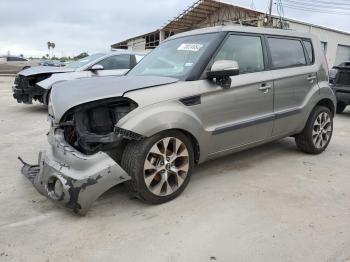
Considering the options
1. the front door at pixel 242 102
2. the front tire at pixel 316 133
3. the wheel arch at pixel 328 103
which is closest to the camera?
the front door at pixel 242 102

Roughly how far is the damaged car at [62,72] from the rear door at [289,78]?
5228 millimetres

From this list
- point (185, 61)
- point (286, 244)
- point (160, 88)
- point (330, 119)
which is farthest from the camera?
point (330, 119)

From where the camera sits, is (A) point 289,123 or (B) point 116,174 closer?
(B) point 116,174

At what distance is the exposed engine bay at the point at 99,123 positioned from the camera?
147 inches

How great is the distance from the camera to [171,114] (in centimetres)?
398

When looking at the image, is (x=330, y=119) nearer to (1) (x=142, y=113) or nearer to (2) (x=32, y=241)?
(1) (x=142, y=113)

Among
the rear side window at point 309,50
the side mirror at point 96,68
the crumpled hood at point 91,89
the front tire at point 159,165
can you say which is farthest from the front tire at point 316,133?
the side mirror at point 96,68

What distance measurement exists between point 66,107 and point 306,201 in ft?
8.44

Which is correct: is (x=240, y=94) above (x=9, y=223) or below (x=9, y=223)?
above

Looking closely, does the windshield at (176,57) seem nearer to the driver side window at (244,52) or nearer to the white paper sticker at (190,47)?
the white paper sticker at (190,47)

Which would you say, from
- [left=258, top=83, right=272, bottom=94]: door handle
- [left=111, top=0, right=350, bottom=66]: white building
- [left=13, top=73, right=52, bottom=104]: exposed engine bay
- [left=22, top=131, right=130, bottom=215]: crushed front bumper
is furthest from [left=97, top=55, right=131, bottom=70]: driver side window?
[left=111, top=0, right=350, bottom=66]: white building

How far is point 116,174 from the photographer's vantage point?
365 centimetres

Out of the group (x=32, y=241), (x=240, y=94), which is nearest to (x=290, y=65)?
(x=240, y=94)

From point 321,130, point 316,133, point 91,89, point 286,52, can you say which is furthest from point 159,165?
point 321,130
